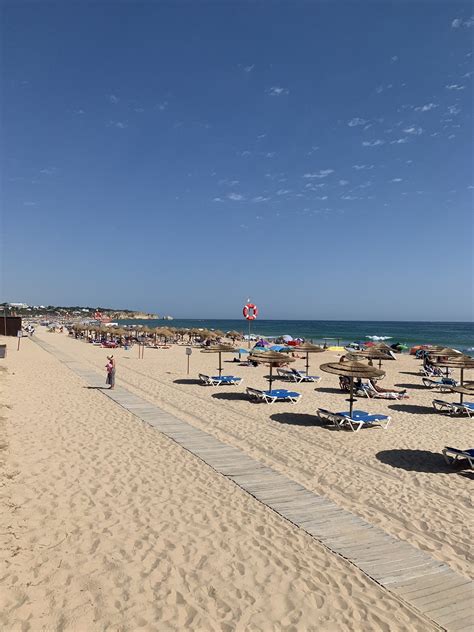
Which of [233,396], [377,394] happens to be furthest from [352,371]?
[377,394]

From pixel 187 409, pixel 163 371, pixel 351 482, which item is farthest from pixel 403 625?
pixel 163 371

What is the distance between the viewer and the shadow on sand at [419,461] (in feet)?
25.8

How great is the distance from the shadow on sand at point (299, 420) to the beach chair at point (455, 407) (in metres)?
4.51

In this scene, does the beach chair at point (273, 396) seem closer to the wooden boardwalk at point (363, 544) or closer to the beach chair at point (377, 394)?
the beach chair at point (377, 394)

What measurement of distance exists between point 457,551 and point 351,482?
217 cm

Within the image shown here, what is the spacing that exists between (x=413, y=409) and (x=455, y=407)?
129cm

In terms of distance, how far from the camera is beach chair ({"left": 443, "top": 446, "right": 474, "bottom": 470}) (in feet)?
25.2

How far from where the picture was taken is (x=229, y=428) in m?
10.3

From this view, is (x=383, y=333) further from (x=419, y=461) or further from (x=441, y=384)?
(x=419, y=461)

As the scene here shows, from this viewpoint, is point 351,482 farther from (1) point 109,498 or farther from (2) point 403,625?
(1) point 109,498

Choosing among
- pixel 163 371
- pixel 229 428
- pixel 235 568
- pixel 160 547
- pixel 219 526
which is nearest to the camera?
pixel 235 568

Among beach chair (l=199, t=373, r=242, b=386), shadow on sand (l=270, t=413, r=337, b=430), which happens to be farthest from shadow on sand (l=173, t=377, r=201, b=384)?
shadow on sand (l=270, t=413, r=337, b=430)

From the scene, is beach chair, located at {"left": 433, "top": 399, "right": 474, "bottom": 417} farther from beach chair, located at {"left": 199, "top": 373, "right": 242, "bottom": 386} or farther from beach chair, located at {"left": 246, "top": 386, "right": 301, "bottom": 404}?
beach chair, located at {"left": 199, "top": 373, "right": 242, "bottom": 386}

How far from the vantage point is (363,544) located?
502cm
